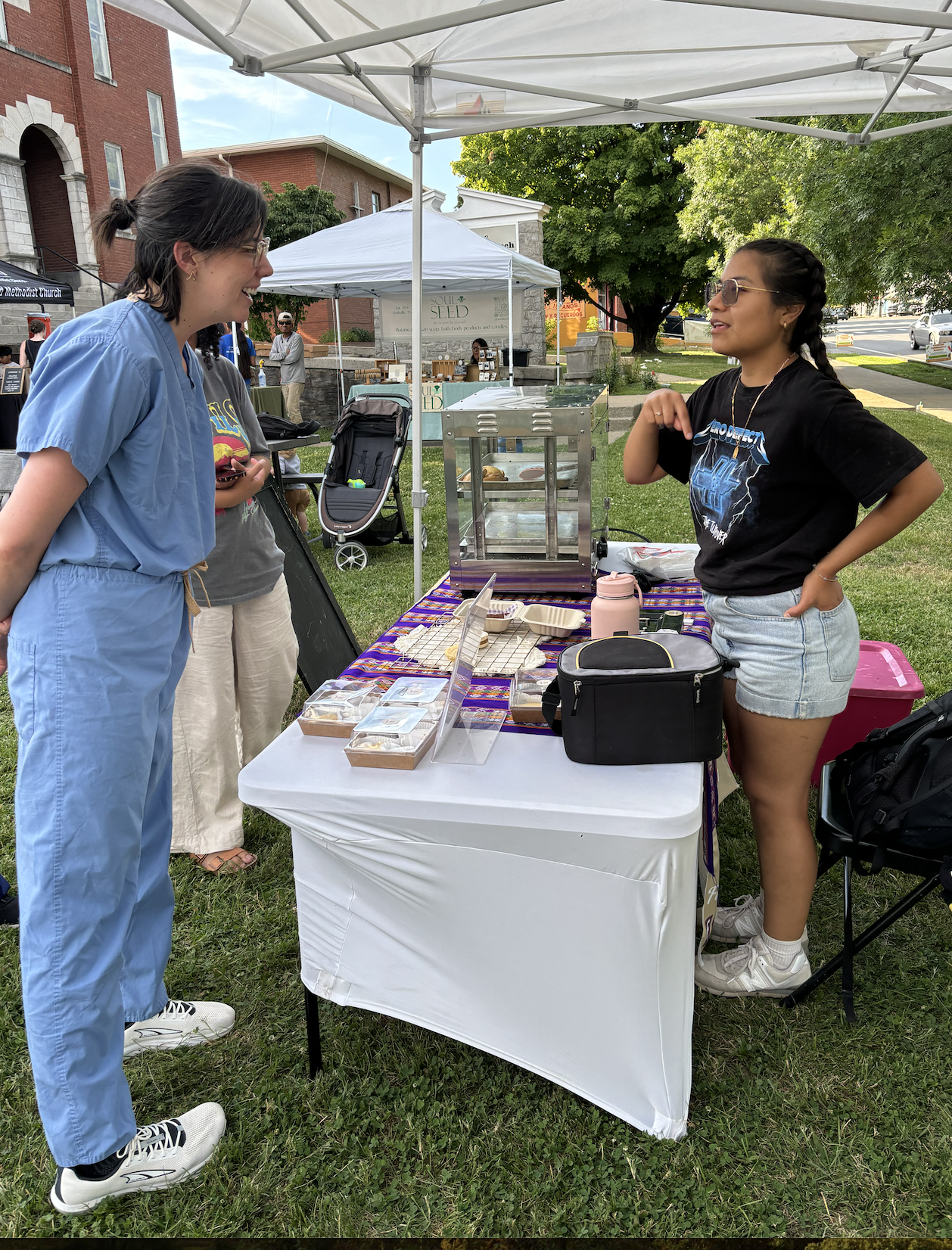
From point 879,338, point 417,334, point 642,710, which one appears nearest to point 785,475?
point 642,710

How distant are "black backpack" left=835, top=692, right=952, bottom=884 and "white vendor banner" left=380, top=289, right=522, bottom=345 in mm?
15837

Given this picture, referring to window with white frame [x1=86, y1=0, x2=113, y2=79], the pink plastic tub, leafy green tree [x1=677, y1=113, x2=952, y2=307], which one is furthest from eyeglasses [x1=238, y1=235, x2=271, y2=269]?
window with white frame [x1=86, y1=0, x2=113, y2=79]

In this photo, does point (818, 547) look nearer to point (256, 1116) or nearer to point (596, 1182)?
point (596, 1182)

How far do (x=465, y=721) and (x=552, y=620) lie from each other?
0.62m

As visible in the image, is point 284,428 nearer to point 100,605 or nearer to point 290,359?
point 100,605

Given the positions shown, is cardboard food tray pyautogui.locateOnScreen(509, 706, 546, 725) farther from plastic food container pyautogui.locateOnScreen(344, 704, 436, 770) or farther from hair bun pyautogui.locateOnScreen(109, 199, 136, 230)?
hair bun pyautogui.locateOnScreen(109, 199, 136, 230)

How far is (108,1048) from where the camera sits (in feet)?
5.45

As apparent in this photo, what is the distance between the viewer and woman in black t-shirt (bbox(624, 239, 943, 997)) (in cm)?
187

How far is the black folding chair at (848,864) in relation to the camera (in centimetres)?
206

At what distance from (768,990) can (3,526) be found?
2138 mm

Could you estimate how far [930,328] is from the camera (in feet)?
91.5

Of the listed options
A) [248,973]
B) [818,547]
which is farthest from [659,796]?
[248,973]

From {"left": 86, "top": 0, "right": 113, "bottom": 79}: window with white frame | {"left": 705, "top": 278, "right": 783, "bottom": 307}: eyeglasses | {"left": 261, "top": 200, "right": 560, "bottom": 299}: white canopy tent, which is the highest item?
A: {"left": 86, "top": 0, "right": 113, "bottom": 79}: window with white frame

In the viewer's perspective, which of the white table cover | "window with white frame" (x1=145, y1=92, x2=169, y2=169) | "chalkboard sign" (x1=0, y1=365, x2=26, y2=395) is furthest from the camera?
"window with white frame" (x1=145, y1=92, x2=169, y2=169)
